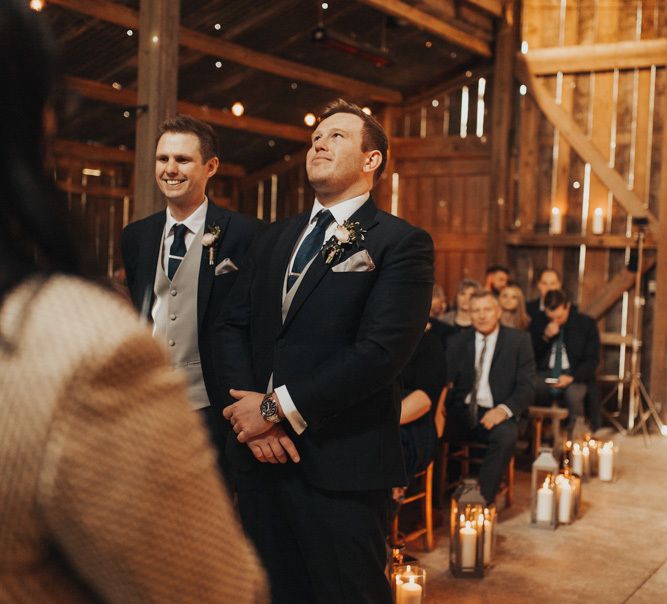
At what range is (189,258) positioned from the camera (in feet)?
9.15

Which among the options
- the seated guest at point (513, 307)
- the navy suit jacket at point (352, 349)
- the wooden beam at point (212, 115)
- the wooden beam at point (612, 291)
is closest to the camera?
the navy suit jacket at point (352, 349)

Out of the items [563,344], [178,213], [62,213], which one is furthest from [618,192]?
[62,213]

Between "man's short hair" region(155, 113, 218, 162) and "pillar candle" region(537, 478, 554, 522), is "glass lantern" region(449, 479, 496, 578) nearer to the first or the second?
"pillar candle" region(537, 478, 554, 522)

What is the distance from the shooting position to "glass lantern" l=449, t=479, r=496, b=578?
4043 mm

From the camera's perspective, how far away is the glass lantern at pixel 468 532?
13.3ft

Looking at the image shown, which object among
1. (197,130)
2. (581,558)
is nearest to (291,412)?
(197,130)

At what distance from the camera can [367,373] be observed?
2.28 metres

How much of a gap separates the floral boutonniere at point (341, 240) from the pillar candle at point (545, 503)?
303 centimetres

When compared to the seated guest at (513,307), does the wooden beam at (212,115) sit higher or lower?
higher

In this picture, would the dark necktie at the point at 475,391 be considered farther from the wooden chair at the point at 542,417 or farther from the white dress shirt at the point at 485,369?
the wooden chair at the point at 542,417

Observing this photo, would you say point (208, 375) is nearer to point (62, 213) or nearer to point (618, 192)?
point (62, 213)

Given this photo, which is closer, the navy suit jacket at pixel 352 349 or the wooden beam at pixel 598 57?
the navy suit jacket at pixel 352 349

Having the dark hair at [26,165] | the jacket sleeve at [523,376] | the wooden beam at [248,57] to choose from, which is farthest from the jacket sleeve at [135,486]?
the wooden beam at [248,57]

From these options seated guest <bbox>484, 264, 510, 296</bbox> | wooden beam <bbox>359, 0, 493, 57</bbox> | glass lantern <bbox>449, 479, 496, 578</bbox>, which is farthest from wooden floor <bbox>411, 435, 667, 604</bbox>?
wooden beam <bbox>359, 0, 493, 57</bbox>
